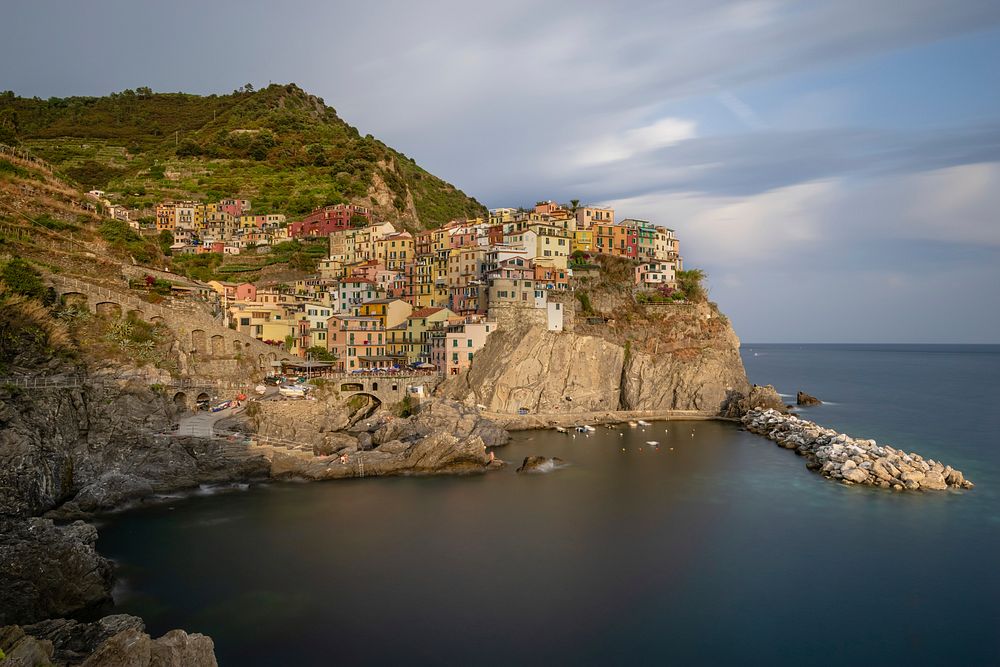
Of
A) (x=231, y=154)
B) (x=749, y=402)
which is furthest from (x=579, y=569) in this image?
(x=231, y=154)

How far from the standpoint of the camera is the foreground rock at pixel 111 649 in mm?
11797

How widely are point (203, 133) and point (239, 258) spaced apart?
48.5 meters

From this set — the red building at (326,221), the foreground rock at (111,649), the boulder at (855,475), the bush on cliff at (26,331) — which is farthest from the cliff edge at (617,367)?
the red building at (326,221)

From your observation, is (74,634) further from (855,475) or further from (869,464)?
(869,464)

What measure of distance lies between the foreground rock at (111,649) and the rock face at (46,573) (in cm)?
347

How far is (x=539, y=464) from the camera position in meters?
36.1

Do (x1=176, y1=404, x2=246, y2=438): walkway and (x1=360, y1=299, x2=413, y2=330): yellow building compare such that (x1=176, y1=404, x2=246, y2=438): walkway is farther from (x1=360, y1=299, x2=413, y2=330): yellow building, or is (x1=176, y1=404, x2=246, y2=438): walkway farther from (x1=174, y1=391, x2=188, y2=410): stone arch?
(x1=360, y1=299, x2=413, y2=330): yellow building

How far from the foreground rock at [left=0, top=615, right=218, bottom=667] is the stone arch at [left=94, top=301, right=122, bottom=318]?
94.9 ft

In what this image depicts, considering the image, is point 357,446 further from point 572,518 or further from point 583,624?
point 583,624

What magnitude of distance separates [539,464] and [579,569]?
1320 cm

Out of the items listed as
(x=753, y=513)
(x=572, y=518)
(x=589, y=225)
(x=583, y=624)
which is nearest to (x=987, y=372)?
(x=589, y=225)

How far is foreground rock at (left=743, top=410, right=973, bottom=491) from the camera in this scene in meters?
32.6

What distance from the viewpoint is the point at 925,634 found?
62.3 ft

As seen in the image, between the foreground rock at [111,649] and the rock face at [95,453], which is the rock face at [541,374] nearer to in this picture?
the rock face at [95,453]
